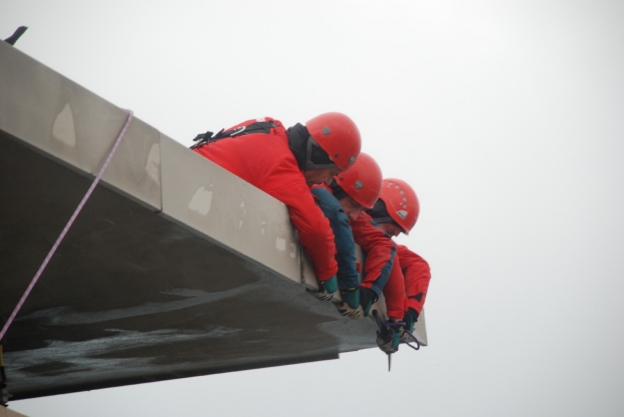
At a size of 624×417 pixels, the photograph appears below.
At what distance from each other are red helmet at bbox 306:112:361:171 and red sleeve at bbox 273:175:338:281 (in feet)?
1.90

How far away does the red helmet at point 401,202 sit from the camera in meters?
8.44

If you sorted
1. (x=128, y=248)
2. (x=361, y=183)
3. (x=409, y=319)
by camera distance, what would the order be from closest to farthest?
(x=128, y=248)
(x=361, y=183)
(x=409, y=319)

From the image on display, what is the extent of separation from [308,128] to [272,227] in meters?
1.16

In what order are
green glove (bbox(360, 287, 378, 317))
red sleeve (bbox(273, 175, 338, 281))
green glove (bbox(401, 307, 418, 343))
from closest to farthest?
red sleeve (bbox(273, 175, 338, 281)) < green glove (bbox(360, 287, 378, 317)) < green glove (bbox(401, 307, 418, 343))

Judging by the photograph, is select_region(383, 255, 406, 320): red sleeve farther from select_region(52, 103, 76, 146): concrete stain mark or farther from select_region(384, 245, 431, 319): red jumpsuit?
select_region(52, 103, 76, 146): concrete stain mark

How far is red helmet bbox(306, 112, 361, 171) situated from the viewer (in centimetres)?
641

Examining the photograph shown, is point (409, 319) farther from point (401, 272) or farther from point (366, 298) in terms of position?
point (366, 298)

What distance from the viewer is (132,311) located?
6094 mm

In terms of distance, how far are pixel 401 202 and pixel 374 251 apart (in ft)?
4.93

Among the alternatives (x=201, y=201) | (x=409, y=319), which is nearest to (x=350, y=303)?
(x=409, y=319)

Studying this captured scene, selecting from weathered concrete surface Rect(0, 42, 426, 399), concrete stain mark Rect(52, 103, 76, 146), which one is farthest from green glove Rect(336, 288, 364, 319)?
concrete stain mark Rect(52, 103, 76, 146)

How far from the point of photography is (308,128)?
6.48 meters

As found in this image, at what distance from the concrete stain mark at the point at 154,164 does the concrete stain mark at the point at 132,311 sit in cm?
128

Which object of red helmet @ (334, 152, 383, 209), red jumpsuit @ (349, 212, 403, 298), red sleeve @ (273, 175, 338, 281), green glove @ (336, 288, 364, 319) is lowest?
green glove @ (336, 288, 364, 319)
